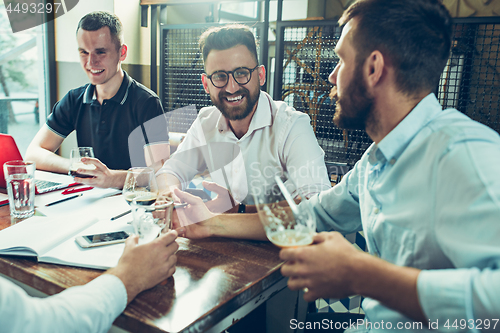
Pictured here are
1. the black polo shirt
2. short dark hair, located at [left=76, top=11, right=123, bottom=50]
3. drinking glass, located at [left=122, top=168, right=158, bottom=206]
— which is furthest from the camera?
the black polo shirt

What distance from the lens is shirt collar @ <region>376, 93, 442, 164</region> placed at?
0.87 meters

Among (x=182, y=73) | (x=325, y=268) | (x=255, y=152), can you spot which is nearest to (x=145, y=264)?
(x=325, y=268)

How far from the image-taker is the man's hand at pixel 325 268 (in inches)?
26.8

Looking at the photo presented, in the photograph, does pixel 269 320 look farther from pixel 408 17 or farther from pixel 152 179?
pixel 408 17

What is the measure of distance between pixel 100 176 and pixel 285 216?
1075 mm

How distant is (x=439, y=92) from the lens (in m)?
2.38

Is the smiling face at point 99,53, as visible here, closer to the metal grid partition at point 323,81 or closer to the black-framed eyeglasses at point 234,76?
the black-framed eyeglasses at point 234,76

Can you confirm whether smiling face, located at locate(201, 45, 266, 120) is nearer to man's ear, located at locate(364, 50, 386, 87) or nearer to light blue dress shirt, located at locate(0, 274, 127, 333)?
man's ear, located at locate(364, 50, 386, 87)

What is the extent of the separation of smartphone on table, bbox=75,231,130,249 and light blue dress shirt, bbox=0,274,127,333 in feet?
0.75

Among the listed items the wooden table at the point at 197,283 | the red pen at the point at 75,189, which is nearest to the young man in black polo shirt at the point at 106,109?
the red pen at the point at 75,189

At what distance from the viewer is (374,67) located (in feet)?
2.99

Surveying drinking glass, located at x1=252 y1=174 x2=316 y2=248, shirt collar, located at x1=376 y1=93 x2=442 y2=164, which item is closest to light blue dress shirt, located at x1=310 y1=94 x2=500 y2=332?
shirt collar, located at x1=376 y1=93 x2=442 y2=164

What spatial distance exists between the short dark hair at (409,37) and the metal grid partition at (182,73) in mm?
2129

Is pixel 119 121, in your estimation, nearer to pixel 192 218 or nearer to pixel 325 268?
pixel 192 218
